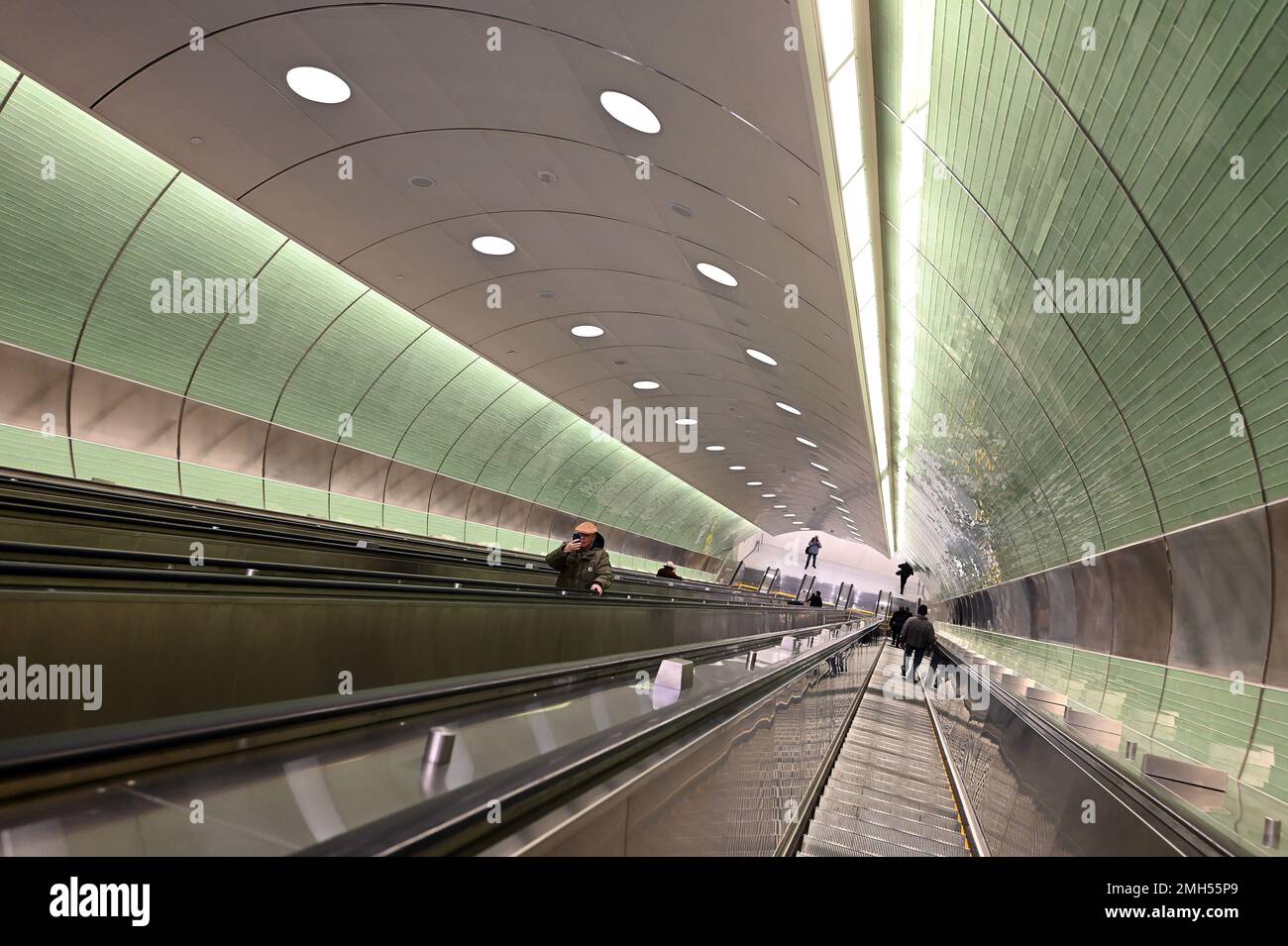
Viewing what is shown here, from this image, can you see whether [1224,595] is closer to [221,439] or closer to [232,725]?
[232,725]

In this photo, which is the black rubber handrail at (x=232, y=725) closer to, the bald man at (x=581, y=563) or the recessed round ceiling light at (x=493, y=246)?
the bald man at (x=581, y=563)

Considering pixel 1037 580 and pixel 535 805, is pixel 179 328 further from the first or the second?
pixel 1037 580

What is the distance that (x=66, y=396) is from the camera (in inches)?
561

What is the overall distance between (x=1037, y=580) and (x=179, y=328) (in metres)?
18.7

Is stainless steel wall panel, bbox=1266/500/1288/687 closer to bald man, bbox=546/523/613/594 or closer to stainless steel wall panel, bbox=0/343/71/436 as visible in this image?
bald man, bbox=546/523/613/594

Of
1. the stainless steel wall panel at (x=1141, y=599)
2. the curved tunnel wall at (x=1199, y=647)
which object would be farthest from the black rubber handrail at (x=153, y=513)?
the stainless steel wall panel at (x=1141, y=599)

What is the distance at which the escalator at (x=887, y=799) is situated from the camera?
259 inches

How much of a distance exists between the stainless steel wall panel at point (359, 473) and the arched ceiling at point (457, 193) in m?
0.49

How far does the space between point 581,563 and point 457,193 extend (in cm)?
616

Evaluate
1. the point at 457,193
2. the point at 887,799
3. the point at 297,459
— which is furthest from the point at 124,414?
the point at 887,799

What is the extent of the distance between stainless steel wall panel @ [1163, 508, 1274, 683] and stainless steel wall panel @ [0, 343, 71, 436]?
1696cm

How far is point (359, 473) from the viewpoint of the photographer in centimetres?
2219

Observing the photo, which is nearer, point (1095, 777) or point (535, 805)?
point (535, 805)
